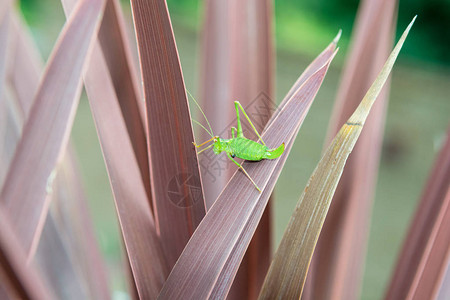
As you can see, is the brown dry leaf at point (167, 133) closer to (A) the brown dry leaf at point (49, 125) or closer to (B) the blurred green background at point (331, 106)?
(A) the brown dry leaf at point (49, 125)

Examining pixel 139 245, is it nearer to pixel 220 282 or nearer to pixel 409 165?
pixel 220 282

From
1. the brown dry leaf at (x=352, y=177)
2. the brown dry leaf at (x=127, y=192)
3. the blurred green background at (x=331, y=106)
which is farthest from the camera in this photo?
the blurred green background at (x=331, y=106)

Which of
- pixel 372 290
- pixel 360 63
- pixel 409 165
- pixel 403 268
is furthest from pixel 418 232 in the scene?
pixel 409 165

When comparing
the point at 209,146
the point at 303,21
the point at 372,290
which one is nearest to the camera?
the point at 209,146

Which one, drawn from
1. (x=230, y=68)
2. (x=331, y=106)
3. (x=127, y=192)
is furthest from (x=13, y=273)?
(x=331, y=106)

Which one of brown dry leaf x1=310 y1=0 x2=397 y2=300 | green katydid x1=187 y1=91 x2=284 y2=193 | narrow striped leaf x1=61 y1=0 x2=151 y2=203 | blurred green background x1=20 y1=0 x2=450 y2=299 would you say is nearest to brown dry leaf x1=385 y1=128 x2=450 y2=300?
brown dry leaf x1=310 y1=0 x2=397 y2=300

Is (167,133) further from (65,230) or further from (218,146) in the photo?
(65,230)

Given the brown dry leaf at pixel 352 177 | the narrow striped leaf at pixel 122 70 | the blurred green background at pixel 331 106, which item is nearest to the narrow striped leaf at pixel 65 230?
the narrow striped leaf at pixel 122 70
